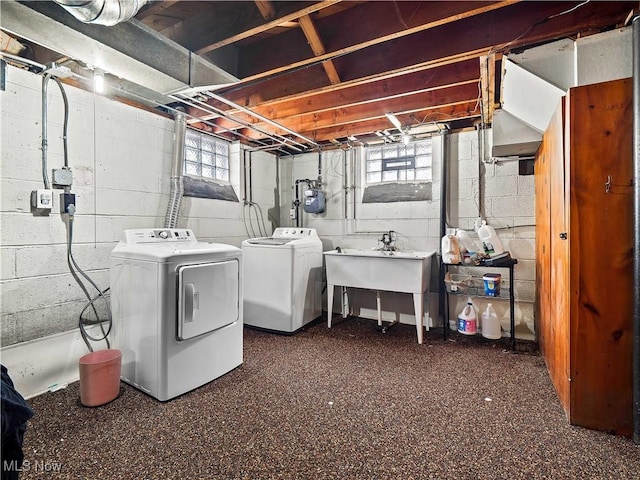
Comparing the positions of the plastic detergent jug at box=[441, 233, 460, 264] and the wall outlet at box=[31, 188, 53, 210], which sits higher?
the wall outlet at box=[31, 188, 53, 210]

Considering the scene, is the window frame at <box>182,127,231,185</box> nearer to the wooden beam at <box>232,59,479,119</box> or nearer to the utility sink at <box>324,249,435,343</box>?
the wooden beam at <box>232,59,479,119</box>

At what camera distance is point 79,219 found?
2348mm

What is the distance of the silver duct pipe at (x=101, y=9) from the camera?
1319 mm

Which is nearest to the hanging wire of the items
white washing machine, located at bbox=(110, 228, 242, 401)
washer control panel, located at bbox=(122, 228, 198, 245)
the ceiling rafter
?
white washing machine, located at bbox=(110, 228, 242, 401)

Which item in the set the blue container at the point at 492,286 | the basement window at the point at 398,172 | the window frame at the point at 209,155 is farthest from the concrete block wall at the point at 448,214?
the window frame at the point at 209,155

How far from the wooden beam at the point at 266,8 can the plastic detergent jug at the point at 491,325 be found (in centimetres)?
303

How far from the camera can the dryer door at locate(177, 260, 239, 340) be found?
203 centimetres

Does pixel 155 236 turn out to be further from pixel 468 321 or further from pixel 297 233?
pixel 468 321

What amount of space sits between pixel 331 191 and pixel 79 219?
268 cm

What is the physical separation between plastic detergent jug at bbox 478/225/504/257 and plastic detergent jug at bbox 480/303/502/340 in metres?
0.54

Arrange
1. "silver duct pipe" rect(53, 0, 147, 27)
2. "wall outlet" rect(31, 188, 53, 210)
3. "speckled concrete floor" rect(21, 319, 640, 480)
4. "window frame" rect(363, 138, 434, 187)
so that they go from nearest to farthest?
"silver duct pipe" rect(53, 0, 147, 27)
"speckled concrete floor" rect(21, 319, 640, 480)
"wall outlet" rect(31, 188, 53, 210)
"window frame" rect(363, 138, 434, 187)

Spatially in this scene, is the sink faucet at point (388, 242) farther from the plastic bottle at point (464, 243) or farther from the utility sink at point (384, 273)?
the plastic bottle at point (464, 243)

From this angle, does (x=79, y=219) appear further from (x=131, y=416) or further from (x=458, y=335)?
(x=458, y=335)
